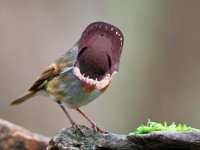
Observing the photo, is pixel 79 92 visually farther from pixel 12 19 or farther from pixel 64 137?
pixel 12 19

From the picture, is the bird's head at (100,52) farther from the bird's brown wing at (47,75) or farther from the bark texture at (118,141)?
the bird's brown wing at (47,75)

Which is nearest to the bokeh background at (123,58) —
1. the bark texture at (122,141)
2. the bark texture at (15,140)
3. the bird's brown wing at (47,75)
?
the bird's brown wing at (47,75)

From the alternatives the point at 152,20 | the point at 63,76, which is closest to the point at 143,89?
the point at 152,20

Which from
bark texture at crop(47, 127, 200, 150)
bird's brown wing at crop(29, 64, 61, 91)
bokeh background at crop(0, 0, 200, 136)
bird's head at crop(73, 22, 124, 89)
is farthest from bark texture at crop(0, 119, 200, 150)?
bokeh background at crop(0, 0, 200, 136)

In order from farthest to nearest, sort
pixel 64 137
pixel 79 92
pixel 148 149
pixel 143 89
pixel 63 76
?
pixel 143 89 < pixel 63 76 < pixel 79 92 < pixel 64 137 < pixel 148 149

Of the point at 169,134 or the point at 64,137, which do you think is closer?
the point at 169,134

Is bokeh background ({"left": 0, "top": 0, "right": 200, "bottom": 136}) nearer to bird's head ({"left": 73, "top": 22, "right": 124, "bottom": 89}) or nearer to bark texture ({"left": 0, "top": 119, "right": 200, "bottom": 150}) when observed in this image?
bark texture ({"left": 0, "top": 119, "right": 200, "bottom": 150})

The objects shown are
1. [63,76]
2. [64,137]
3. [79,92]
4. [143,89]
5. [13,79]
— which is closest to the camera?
[64,137]
